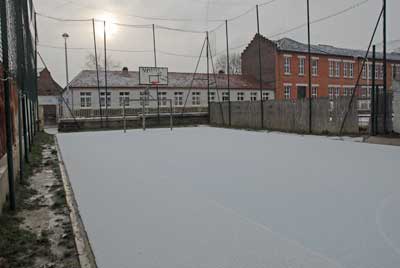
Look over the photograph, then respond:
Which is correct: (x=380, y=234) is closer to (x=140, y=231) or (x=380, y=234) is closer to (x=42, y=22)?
(x=140, y=231)

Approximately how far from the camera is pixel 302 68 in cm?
3020

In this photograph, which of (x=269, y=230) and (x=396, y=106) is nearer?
(x=269, y=230)

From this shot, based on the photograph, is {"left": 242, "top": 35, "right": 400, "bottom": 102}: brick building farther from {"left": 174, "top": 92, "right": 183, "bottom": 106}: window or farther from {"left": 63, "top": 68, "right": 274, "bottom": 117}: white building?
{"left": 174, "top": 92, "right": 183, "bottom": 106}: window

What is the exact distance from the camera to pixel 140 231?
116 inches

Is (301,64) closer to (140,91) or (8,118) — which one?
(140,91)

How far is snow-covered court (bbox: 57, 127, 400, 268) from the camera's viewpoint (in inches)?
95.7

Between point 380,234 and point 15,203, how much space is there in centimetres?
356

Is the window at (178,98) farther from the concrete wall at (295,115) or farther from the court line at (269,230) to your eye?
the court line at (269,230)

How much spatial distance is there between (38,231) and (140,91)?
2432 cm

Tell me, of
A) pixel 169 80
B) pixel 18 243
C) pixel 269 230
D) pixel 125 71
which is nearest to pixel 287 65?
pixel 169 80

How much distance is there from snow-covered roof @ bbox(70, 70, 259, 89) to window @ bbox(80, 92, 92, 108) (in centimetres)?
59

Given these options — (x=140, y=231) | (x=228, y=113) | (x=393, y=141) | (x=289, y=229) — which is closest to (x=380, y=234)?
(x=289, y=229)

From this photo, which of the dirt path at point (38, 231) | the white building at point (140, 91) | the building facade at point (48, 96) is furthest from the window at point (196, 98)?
→ the dirt path at point (38, 231)

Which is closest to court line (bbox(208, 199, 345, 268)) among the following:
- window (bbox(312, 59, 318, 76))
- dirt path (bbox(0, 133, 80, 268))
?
dirt path (bbox(0, 133, 80, 268))
